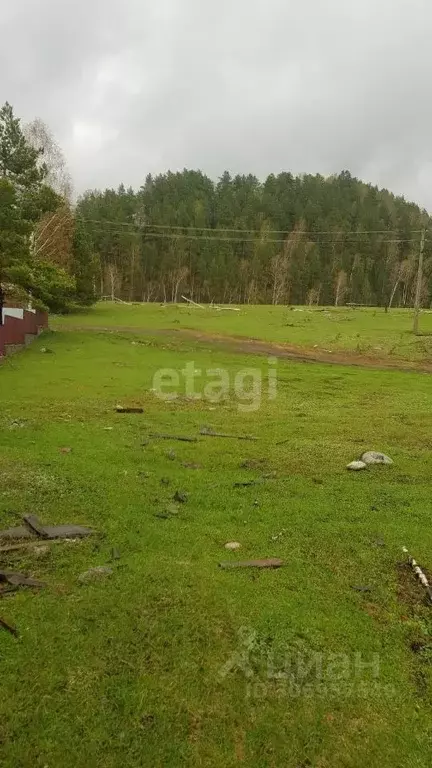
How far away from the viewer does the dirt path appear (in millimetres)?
26373

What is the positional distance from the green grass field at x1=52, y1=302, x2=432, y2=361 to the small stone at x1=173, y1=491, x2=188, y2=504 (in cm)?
2263

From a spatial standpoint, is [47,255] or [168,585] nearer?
[168,585]

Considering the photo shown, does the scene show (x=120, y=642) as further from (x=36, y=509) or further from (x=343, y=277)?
(x=343, y=277)

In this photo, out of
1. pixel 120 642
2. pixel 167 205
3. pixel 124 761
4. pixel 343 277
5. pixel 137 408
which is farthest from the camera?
pixel 167 205

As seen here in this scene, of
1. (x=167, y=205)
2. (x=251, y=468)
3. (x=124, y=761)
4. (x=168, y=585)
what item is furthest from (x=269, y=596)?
(x=167, y=205)

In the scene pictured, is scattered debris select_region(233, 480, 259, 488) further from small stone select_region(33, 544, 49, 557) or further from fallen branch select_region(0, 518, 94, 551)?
small stone select_region(33, 544, 49, 557)

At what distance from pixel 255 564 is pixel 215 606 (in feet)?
3.26

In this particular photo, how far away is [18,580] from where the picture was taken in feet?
18.4

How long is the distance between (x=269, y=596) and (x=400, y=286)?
92.9m

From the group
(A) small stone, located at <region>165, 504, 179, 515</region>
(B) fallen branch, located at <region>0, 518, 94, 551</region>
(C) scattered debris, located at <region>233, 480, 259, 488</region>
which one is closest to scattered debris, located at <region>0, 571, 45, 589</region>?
(B) fallen branch, located at <region>0, 518, 94, 551</region>

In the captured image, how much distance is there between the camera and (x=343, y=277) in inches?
3282

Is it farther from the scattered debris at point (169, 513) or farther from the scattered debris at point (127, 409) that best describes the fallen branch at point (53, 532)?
the scattered debris at point (127, 409)

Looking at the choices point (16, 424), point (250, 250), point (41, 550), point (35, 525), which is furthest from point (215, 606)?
point (250, 250)

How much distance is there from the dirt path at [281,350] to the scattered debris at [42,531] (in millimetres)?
20709
